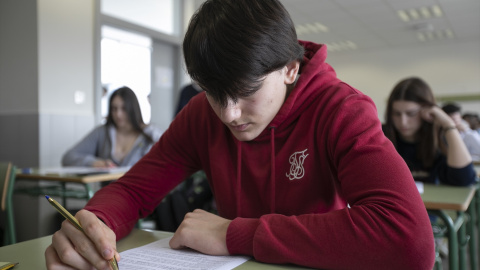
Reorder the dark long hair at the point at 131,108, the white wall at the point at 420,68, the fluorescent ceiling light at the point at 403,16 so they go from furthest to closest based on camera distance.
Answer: the white wall at the point at 420,68, the fluorescent ceiling light at the point at 403,16, the dark long hair at the point at 131,108

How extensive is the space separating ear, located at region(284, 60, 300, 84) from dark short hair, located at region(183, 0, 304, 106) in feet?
0.23

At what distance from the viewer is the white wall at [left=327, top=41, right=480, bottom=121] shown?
8.84m

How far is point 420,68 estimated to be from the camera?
30.6 feet

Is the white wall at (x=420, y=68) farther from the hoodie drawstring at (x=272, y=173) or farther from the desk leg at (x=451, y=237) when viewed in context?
the hoodie drawstring at (x=272, y=173)

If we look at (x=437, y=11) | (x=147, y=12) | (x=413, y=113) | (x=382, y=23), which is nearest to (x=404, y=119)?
(x=413, y=113)

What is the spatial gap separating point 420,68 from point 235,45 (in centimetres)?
965

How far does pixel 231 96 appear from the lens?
741 millimetres

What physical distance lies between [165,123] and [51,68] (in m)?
1.67

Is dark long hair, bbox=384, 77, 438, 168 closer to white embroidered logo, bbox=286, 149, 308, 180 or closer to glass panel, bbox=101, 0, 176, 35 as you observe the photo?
white embroidered logo, bbox=286, 149, 308, 180

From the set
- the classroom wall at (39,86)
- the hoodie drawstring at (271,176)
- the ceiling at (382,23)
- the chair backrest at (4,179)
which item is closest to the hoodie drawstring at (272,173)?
the hoodie drawstring at (271,176)

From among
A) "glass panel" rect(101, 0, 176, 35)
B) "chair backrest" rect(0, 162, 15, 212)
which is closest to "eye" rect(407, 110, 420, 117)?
"chair backrest" rect(0, 162, 15, 212)

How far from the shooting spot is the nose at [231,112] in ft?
2.49

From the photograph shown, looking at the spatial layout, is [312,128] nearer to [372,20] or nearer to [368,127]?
[368,127]

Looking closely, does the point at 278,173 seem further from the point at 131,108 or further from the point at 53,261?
the point at 131,108
